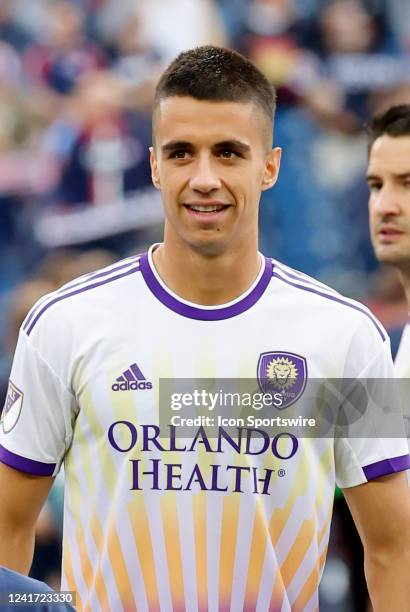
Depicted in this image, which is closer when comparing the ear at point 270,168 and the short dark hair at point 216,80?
the short dark hair at point 216,80

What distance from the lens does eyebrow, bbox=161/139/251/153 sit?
A: 10.7 ft

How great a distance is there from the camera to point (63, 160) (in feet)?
27.7

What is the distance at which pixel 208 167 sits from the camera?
3244mm

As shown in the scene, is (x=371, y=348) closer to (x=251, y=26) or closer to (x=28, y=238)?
(x=28, y=238)

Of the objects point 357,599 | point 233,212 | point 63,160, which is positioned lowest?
point 357,599

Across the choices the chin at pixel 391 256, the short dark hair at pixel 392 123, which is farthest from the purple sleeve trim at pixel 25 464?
the short dark hair at pixel 392 123

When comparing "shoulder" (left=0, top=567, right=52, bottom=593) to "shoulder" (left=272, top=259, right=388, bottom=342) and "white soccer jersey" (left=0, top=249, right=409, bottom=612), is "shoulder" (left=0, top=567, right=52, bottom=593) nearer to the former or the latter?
"white soccer jersey" (left=0, top=249, right=409, bottom=612)

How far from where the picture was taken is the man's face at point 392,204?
4.41m

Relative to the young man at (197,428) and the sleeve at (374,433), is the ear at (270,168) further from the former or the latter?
the sleeve at (374,433)

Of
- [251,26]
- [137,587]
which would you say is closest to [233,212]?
[137,587]

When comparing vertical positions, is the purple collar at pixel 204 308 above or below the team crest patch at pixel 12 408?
above

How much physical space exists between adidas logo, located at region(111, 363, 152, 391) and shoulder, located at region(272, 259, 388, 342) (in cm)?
47

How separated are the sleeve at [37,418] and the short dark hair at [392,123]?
1787 mm

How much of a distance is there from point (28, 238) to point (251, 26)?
216 cm
